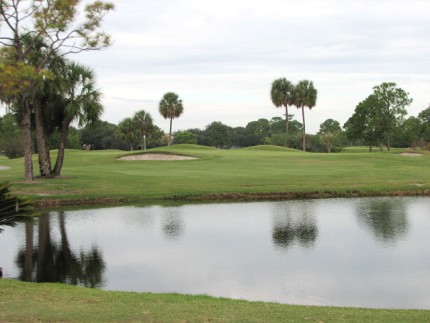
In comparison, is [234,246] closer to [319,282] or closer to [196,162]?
[319,282]

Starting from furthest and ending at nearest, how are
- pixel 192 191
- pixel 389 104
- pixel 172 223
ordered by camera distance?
pixel 389 104
pixel 192 191
pixel 172 223

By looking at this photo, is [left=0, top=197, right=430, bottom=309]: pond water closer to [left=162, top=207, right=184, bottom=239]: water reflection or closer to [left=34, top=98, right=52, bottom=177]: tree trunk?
[left=162, top=207, right=184, bottom=239]: water reflection

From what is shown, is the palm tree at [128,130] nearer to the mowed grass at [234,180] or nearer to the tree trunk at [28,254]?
the mowed grass at [234,180]

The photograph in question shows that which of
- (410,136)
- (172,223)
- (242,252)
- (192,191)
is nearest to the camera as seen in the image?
(242,252)

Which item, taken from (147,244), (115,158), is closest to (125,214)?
(147,244)

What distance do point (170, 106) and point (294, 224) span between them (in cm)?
7226

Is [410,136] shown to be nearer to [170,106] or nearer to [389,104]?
[389,104]

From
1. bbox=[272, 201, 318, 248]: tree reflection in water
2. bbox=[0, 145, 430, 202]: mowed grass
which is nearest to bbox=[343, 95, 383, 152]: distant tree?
bbox=[0, 145, 430, 202]: mowed grass

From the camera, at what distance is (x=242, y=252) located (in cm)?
1752

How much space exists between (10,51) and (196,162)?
26881mm

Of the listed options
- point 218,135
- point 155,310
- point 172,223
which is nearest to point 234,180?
point 172,223

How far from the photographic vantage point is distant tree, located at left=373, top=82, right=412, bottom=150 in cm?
8894

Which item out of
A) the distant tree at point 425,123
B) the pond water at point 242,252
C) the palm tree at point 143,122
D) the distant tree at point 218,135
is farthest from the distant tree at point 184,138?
the pond water at point 242,252

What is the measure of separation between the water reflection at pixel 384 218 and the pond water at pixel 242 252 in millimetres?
51
